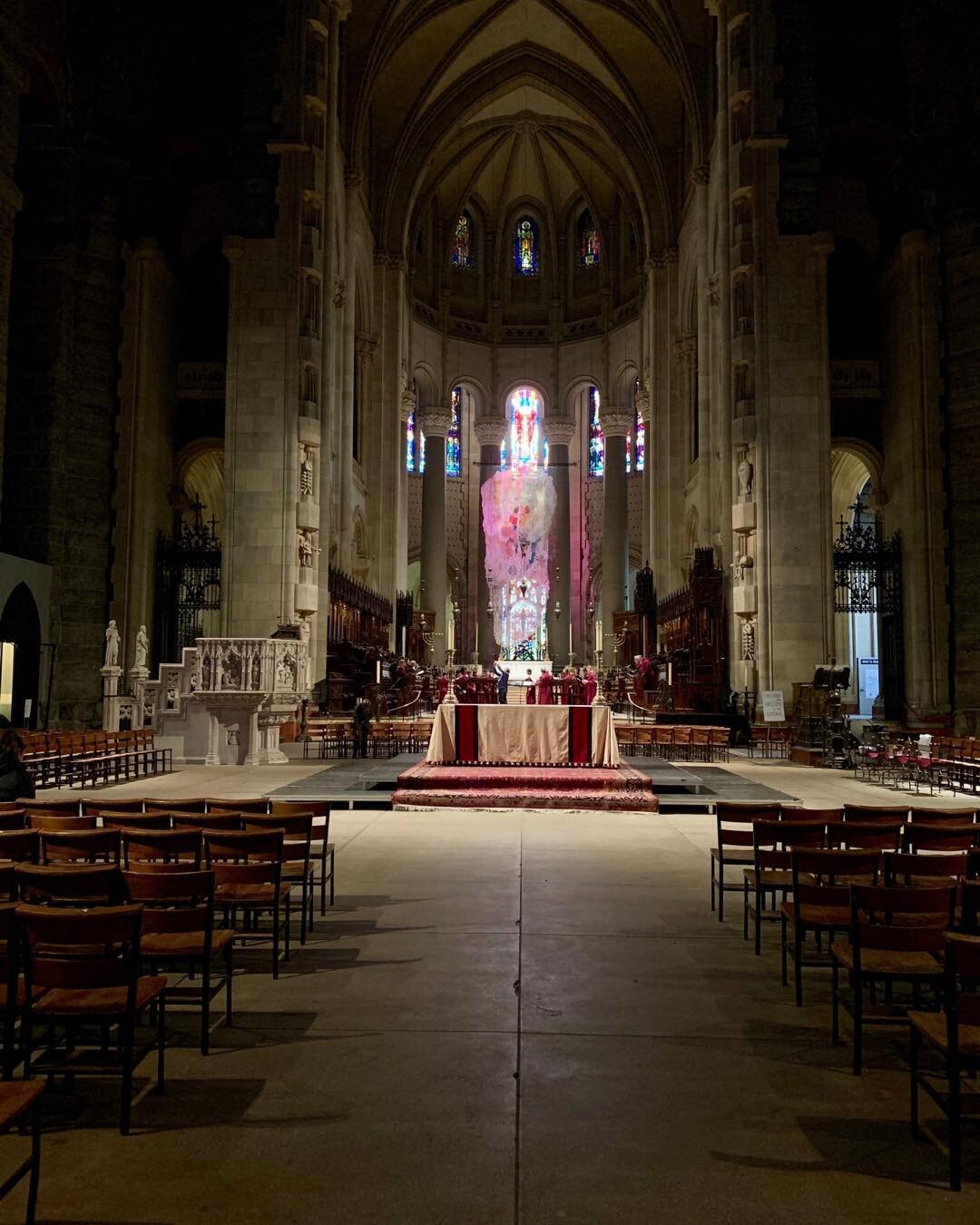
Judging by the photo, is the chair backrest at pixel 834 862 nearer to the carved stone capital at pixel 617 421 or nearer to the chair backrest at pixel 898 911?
the chair backrest at pixel 898 911

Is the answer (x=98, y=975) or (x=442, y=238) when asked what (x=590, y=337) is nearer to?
(x=442, y=238)

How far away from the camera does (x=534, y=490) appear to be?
43906 millimetres

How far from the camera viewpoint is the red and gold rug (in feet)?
38.0

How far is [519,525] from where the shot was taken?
43.9 meters

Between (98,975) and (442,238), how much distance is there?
143 feet

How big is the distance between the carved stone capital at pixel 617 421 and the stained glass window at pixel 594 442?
2127mm

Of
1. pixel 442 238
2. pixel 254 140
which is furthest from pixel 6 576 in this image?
pixel 442 238

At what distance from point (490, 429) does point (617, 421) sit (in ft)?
20.3

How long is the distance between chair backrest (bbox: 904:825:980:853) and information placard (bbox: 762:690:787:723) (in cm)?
1467

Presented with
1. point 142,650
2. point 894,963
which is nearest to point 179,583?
point 142,650

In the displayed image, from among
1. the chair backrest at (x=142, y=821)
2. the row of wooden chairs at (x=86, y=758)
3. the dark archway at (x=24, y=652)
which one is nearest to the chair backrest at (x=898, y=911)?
the chair backrest at (x=142, y=821)

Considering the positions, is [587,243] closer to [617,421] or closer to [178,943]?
[617,421]

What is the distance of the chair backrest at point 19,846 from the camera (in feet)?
16.9

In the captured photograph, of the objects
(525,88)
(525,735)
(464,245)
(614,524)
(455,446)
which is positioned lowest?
(525,735)
